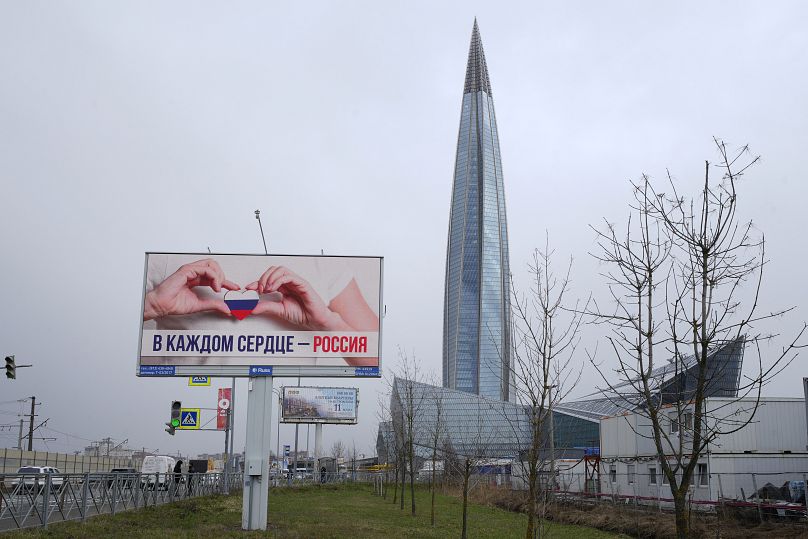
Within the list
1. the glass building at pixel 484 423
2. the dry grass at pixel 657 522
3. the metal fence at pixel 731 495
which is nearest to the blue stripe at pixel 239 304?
the metal fence at pixel 731 495

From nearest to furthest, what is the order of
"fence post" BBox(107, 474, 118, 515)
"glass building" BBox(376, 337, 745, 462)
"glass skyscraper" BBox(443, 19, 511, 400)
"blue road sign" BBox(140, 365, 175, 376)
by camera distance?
"blue road sign" BBox(140, 365, 175, 376), "fence post" BBox(107, 474, 118, 515), "glass building" BBox(376, 337, 745, 462), "glass skyscraper" BBox(443, 19, 511, 400)

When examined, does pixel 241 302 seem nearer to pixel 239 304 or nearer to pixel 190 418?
pixel 239 304

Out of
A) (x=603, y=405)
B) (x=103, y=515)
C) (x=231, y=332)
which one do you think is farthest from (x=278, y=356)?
(x=603, y=405)

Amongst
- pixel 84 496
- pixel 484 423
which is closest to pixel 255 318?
pixel 84 496

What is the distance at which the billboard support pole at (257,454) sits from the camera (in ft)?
72.1

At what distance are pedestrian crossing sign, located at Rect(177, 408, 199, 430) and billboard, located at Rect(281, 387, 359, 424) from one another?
19423mm

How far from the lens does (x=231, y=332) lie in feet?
73.8

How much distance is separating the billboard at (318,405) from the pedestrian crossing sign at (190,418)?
63.7 feet

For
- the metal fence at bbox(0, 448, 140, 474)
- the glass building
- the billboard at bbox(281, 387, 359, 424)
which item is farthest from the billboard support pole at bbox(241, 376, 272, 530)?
the billboard at bbox(281, 387, 359, 424)

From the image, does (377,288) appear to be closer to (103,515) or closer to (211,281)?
(211,281)

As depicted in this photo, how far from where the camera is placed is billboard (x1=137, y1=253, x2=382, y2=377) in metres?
22.4

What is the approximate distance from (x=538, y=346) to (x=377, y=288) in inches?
369

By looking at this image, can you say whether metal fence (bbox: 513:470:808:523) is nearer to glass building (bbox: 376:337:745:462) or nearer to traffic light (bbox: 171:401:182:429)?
glass building (bbox: 376:337:745:462)

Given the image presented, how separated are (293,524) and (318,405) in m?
49.7
